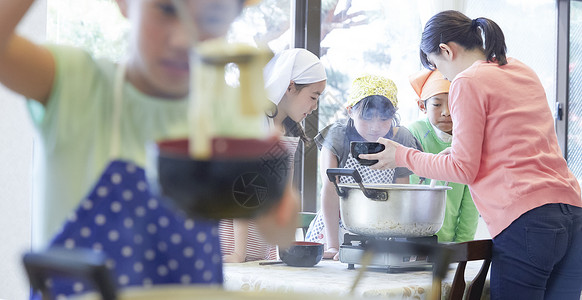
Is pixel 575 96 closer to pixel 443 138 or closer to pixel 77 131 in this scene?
pixel 443 138

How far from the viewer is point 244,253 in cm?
149

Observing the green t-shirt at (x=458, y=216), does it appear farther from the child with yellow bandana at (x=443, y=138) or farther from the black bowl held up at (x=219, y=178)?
the black bowl held up at (x=219, y=178)

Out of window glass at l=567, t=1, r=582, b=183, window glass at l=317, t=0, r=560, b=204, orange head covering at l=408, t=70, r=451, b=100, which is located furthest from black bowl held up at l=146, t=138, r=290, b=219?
window glass at l=567, t=1, r=582, b=183

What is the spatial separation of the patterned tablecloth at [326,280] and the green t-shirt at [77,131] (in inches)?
27.7

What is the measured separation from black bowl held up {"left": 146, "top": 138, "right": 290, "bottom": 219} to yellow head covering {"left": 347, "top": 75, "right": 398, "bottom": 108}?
145 cm

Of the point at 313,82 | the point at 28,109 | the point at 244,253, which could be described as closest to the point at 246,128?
the point at 28,109

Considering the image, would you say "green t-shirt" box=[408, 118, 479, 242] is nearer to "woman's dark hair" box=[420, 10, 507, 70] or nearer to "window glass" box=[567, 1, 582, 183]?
"woman's dark hair" box=[420, 10, 507, 70]

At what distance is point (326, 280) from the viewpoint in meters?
Answer: 1.34

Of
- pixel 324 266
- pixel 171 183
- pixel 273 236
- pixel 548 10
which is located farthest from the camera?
pixel 548 10

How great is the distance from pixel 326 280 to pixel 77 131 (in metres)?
0.87

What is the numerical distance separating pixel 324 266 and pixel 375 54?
1939 mm

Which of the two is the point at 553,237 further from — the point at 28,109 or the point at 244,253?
the point at 28,109

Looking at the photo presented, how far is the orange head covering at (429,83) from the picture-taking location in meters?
2.22

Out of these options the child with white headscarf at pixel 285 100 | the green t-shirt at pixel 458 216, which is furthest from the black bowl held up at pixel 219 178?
the green t-shirt at pixel 458 216
